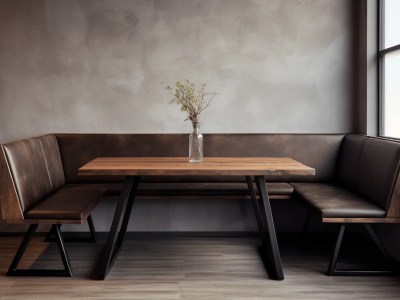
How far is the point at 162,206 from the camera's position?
167 inches

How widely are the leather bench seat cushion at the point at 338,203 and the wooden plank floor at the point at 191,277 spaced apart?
40 centimetres

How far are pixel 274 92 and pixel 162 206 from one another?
1.38m

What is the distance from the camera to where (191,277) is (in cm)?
309

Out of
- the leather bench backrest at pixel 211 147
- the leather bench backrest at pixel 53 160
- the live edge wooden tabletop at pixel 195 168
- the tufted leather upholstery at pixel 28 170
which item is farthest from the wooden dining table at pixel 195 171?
the leather bench backrest at pixel 211 147

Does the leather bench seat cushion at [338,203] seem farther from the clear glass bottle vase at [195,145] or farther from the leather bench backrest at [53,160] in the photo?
the leather bench backrest at [53,160]

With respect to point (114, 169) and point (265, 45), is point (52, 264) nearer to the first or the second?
point (114, 169)

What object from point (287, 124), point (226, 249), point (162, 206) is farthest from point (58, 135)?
point (287, 124)

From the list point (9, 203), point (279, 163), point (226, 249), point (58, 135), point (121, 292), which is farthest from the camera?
point (58, 135)

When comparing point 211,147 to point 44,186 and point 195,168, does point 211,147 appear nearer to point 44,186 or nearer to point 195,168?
point 195,168

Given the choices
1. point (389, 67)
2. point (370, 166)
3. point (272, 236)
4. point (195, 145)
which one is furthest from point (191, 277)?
point (389, 67)

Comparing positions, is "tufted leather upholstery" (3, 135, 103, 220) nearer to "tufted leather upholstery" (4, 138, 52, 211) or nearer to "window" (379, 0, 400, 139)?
"tufted leather upholstery" (4, 138, 52, 211)

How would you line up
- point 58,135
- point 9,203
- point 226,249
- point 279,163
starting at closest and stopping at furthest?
point 9,203 → point 279,163 → point 226,249 → point 58,135

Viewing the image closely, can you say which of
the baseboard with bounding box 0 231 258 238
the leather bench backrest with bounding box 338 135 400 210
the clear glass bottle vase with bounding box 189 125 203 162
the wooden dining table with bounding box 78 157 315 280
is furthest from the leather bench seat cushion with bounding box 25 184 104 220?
the leather bench backrest with bounding box 338 135 400 210

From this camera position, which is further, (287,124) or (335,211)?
(287,124)
